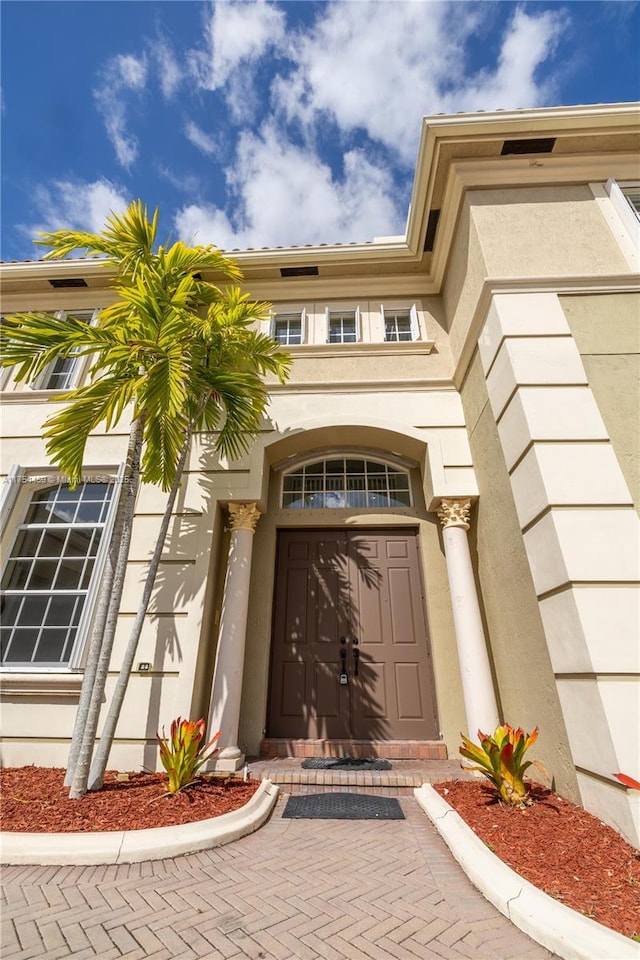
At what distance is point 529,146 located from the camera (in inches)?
249

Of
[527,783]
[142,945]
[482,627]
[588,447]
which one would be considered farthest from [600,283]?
[142,945]

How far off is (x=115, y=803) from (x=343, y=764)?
2709 millimetres

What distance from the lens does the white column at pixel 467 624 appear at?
16.7 feet

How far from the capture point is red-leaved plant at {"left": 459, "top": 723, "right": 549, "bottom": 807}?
146 inches

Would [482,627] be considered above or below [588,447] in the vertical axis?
below

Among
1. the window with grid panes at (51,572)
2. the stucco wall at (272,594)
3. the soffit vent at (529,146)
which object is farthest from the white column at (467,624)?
the soffit vent at (529,146)

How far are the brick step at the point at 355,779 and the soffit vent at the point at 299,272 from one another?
829 centimetres

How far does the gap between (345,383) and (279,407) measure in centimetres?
124

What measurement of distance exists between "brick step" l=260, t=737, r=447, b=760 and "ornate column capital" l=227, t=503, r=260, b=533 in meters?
3.02

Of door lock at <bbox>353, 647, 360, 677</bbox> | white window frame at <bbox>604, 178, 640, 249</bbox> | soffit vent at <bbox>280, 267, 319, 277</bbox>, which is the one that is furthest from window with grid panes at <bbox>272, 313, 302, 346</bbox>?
door lock at <bbox>353, 647, 360, 677</bbox>

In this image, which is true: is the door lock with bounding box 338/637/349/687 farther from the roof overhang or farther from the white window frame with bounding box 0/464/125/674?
the roof overhang

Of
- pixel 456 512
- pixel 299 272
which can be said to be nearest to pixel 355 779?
pixel 456 512

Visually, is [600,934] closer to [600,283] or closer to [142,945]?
[142,945]

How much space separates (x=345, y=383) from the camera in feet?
23.8
